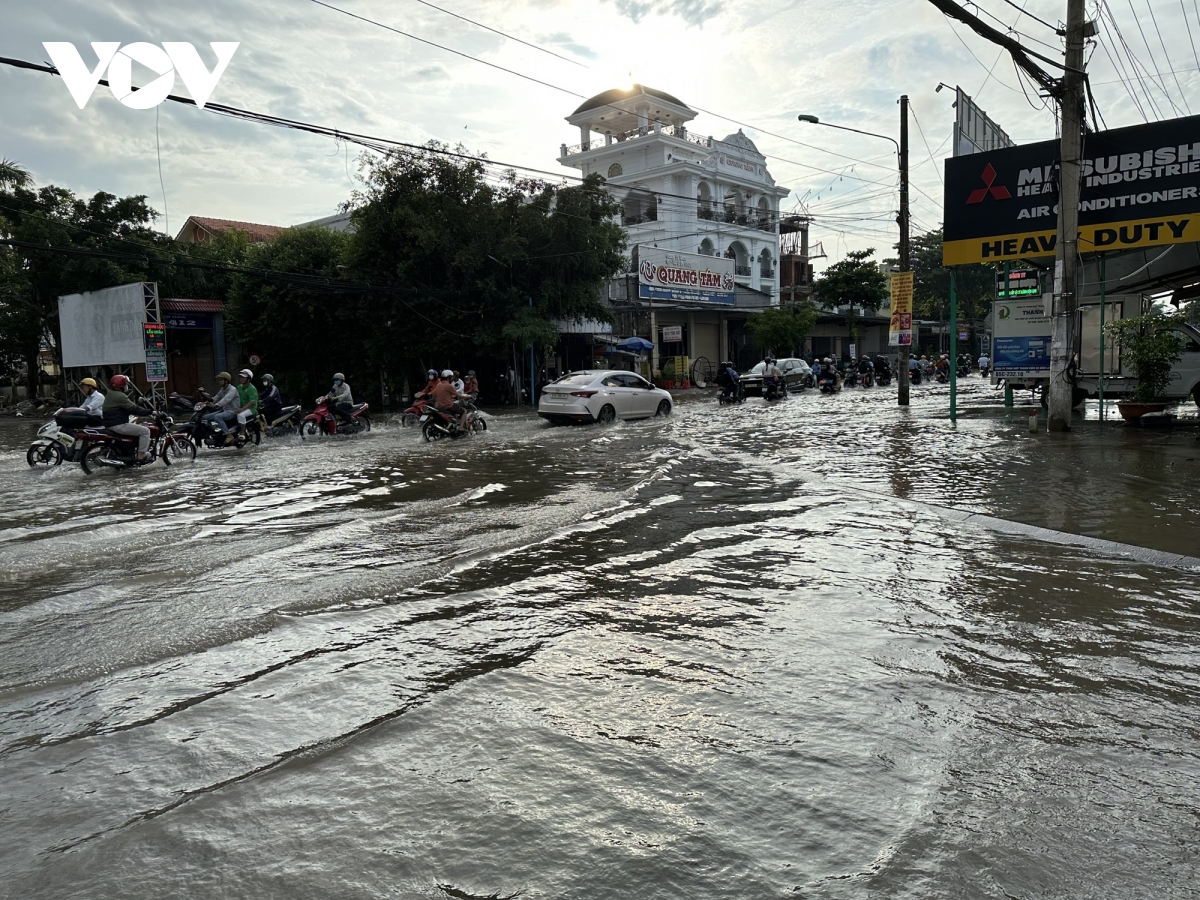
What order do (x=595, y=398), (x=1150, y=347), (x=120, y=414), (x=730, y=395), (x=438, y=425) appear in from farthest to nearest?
(x=730, y=395) < (x=595, y=398) < (x=438, y=425) < (x=1150, y=347) < (x=120, y=414)

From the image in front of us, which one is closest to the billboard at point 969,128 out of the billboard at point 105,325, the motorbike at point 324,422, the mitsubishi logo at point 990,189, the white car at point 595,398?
the mitsubishi logo at point 990,189

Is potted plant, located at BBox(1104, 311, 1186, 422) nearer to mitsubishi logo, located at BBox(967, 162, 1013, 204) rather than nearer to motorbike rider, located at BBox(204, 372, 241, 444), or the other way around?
mitsubishi logo, located at BBox(967, 162, 1013, 204)

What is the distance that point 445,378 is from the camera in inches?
725

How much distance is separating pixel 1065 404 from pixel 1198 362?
4.22 m

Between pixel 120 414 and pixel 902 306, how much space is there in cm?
1968

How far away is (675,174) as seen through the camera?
163 feet

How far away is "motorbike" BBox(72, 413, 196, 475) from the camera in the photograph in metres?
13.0

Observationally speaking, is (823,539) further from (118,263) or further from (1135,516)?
(118,263)

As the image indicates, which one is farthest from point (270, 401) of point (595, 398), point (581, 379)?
point (595, 398)

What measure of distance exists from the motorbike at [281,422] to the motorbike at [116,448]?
3.35 meters

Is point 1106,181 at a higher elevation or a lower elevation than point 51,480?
higher

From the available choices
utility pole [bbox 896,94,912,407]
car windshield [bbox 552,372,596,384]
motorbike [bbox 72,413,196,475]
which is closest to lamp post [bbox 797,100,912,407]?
utility pole [bbox 896,94,912,407]

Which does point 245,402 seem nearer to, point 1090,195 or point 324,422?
point 324,422

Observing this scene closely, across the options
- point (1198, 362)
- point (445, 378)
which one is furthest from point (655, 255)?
point (1198, 362)
